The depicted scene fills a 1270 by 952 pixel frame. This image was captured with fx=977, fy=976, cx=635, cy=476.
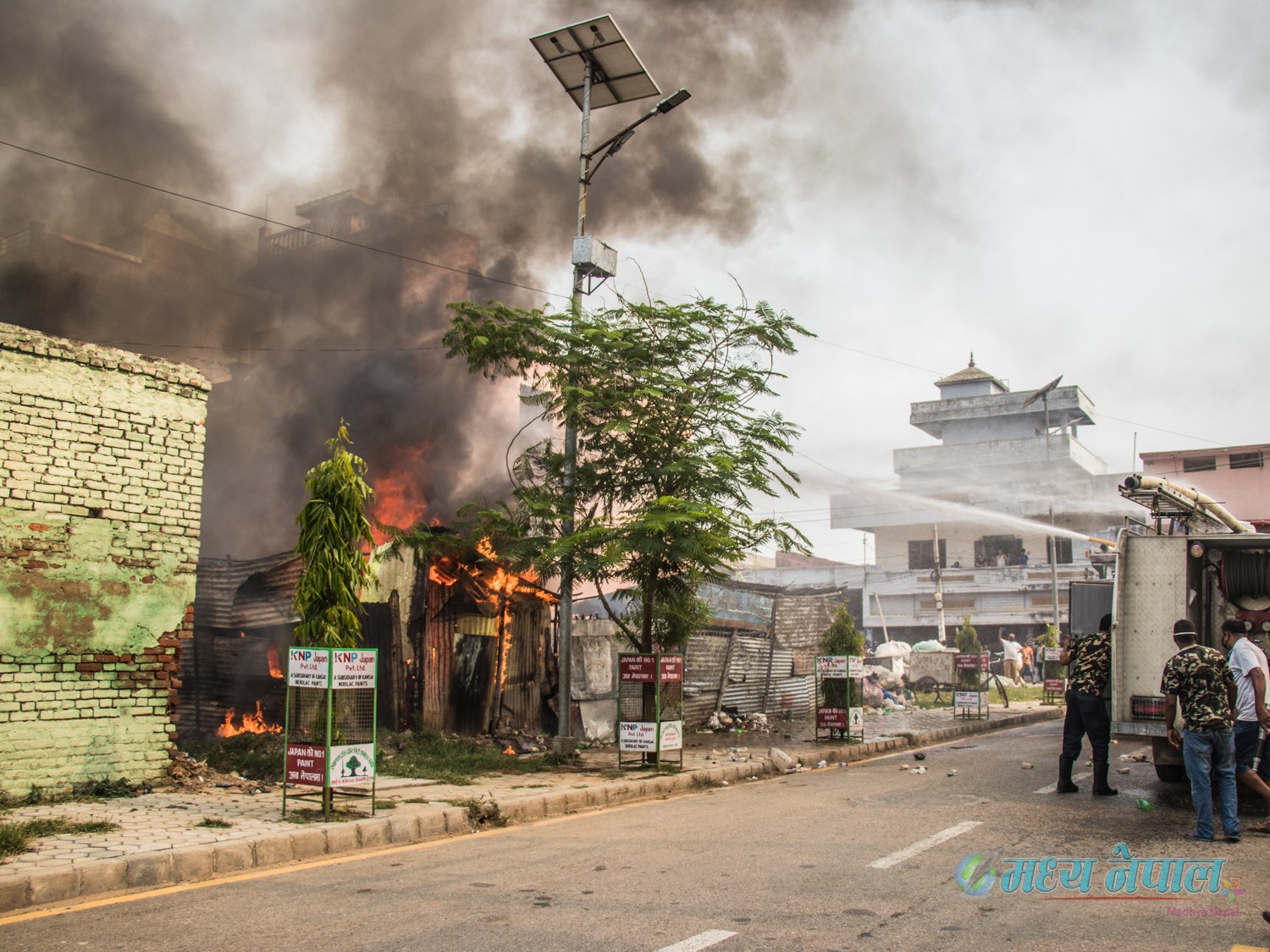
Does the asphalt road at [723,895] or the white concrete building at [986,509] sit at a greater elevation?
the white concrete building at [986,509]

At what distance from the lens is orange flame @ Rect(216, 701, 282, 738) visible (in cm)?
1339

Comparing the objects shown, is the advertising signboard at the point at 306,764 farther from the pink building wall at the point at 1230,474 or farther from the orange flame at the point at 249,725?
the pink building wall at the point at 1230,474

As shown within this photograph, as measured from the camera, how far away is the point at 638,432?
12.3 metres

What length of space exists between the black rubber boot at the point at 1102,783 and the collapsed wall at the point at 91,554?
914cm

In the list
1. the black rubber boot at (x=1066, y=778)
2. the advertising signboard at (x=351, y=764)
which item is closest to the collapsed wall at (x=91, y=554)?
the advertising signboard at (x=351, y=764)

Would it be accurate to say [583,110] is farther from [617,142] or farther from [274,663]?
[274,663]

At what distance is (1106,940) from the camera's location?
15.2 feet

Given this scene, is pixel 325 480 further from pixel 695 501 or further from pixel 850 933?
pixel 850 933

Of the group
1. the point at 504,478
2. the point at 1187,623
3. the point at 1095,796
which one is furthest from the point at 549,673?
the point at 1187,623

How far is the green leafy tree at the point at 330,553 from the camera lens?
8398 millimetres

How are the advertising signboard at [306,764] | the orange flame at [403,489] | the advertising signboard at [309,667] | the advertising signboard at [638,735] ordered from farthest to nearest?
1. the orange flame at [403,489]
2. the advertising signboard at [638,735]
3. the advertising signboard at [306,764]
4. the advertising signboard at [309,667]

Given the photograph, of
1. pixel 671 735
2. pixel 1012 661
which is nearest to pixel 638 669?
pixel 671 735

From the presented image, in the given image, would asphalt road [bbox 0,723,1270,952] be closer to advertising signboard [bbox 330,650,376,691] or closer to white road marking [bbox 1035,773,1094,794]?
white road marking [bbox 1035,773,1094,794]

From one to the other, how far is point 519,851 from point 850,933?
3.16 meters
